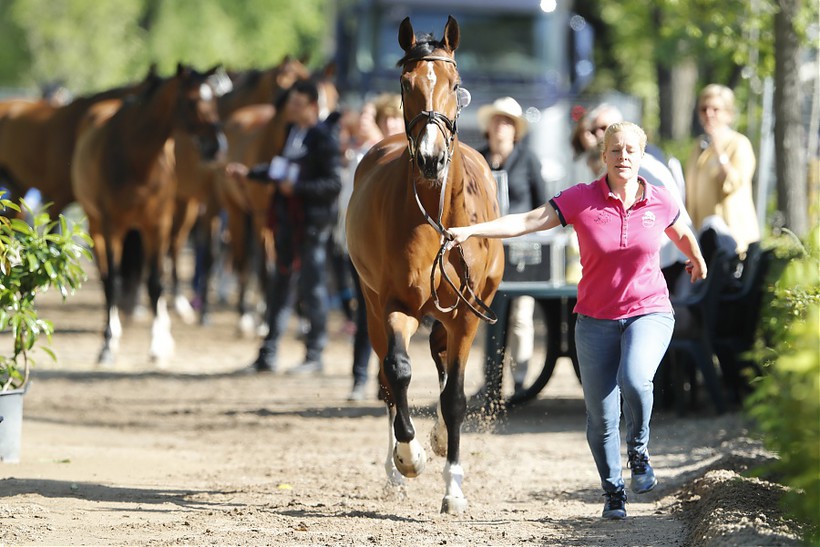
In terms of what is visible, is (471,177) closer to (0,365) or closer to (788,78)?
(0,365)

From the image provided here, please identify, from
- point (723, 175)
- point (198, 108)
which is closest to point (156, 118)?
point (198, 108)

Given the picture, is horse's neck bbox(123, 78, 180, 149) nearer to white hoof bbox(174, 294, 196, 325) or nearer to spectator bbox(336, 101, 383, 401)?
spectator bbox(336, 101, 383, 401)

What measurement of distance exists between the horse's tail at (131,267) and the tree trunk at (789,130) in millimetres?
6492

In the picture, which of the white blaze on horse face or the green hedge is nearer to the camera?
the green hedge

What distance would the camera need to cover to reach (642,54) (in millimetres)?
26703

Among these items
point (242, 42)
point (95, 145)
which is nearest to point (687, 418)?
point (95, 145)

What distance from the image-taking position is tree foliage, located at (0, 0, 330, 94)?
33125 millimetres

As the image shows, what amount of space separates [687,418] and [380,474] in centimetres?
300

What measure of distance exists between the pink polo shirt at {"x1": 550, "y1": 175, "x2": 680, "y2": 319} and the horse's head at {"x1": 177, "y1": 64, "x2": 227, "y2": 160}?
24.3 ft

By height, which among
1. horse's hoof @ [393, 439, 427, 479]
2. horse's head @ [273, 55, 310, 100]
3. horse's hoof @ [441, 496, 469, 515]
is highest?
horse's head @ [273, 55, 310, 100]

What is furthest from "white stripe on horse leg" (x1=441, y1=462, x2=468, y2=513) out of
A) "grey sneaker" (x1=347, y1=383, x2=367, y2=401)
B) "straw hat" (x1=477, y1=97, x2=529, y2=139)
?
"grey sneaker" (x1=347, y1=383, x2=367, y2=401)

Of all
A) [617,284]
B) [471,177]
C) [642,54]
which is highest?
[642,54]

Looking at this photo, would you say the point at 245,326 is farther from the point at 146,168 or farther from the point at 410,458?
the point at 410,458

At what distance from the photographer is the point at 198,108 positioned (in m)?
13.4
